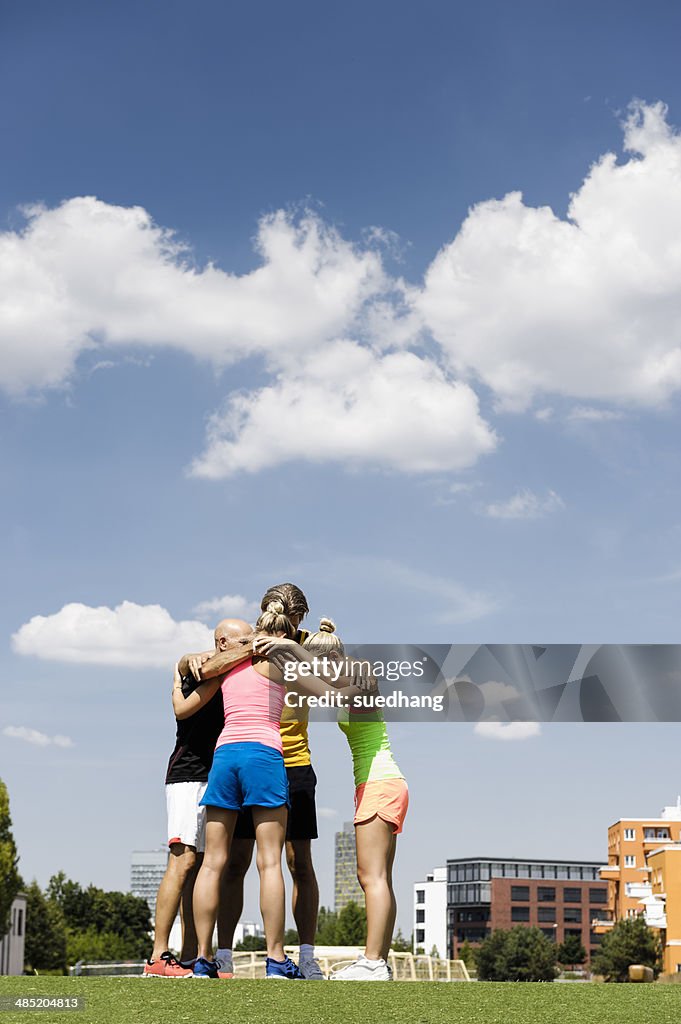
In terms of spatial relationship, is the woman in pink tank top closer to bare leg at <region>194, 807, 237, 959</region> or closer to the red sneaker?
bare leg at <region>194, 807, 237, 959</region>

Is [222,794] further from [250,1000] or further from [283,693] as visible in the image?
[250,1000]

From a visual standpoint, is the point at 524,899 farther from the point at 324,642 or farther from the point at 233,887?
the point at 324,642

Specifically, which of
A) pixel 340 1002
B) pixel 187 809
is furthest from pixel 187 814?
pixel 340 1002

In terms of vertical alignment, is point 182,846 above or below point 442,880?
above

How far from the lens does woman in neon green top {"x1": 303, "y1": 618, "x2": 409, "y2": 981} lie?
21.6 ft

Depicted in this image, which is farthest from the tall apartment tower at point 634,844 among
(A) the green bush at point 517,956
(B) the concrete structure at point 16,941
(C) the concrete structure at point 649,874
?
(B) the concrete structure at point 16,941

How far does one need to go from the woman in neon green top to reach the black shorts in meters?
0.35

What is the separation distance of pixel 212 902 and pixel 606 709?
16.9 ft

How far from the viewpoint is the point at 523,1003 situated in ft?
16.2

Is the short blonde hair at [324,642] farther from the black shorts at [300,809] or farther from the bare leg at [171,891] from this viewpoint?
the bare leg at [171,891]

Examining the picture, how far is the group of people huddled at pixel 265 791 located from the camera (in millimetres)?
6523

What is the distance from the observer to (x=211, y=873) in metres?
6.51

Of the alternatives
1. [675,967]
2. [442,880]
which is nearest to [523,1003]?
[675,967]

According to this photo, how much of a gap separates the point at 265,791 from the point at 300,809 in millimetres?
653
